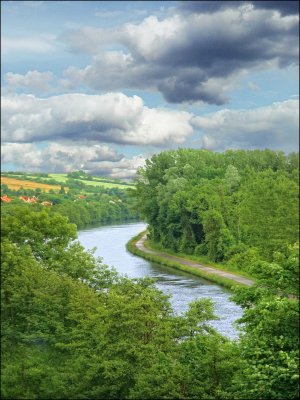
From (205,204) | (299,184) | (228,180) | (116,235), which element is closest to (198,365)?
(299,184)

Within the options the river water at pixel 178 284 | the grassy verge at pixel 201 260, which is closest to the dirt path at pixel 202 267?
the grassy verge at pixel 201 260

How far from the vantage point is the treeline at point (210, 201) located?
74556 mm

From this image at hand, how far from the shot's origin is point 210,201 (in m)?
92.1

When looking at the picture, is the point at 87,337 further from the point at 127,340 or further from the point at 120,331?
the point at 127,340

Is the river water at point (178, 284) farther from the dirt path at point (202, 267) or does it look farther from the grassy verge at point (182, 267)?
the dirt path at point (202, 267)

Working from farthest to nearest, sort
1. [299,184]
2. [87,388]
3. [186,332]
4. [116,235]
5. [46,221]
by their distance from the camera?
[116,235], [46,221], [186,332], [87,388], [299,184]

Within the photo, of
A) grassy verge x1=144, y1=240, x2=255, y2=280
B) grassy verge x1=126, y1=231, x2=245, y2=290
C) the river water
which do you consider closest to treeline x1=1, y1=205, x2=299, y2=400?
the river water

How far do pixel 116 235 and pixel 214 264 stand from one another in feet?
217

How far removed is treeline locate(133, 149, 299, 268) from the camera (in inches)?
2935

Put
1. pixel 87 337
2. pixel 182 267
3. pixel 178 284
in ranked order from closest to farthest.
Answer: pixel 87 337 < pixel 178 284 < pixel 182 267

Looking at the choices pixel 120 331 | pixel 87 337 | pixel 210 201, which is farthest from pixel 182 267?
pixel 120 331

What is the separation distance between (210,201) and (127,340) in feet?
222

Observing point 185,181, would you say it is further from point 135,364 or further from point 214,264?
point 135,364

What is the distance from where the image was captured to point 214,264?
86938 mm
